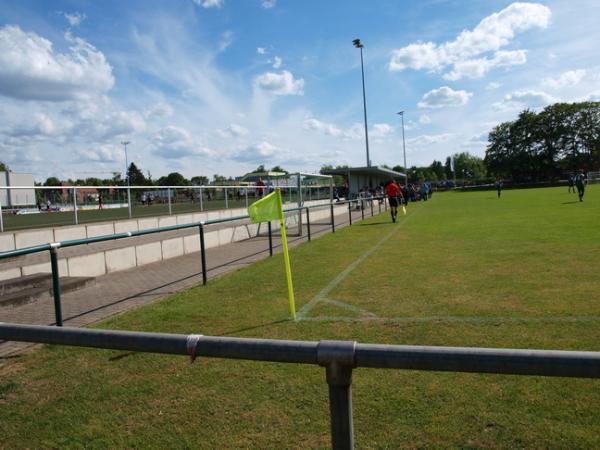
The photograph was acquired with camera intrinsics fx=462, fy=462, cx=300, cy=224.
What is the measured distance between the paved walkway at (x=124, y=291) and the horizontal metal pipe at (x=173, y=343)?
12.2ft

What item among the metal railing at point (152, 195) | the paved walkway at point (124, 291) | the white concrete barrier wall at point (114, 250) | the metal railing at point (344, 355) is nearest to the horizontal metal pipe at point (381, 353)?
the metal railing at point (344, 355)

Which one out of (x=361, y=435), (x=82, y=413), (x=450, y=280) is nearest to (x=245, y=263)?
(x=450, y=280)

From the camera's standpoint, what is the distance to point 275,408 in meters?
3.45

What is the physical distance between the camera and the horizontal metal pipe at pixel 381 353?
1338 mm

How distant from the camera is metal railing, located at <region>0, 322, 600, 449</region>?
1.35 m

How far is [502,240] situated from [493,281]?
5288 millimetres

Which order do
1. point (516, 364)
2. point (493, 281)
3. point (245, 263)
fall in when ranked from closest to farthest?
point (516, 364) < point (493, 281) < point (245, 263)

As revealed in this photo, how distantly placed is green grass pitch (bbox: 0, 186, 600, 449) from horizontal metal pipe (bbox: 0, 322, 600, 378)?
1534 mm

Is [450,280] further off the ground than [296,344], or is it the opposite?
[296,344]

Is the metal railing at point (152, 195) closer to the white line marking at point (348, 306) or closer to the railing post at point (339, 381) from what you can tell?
the white line marking at point (348, 306)

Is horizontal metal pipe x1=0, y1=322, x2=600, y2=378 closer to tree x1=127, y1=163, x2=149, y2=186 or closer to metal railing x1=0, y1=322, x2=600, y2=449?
metal railing x1=0, y1=322, x2=600, y2=449

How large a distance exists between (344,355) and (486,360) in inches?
17.2

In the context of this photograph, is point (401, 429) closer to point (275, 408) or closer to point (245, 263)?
point (275, 408)

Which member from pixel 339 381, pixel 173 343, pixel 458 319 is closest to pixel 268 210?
pixel 458 319
